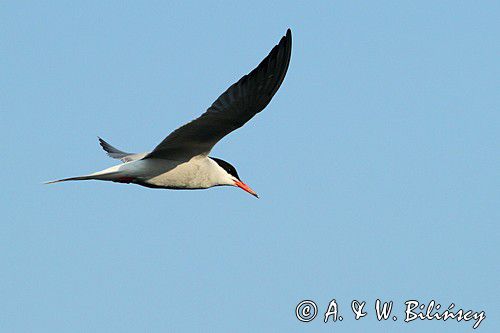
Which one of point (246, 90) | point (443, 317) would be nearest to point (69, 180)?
point (246, 90)

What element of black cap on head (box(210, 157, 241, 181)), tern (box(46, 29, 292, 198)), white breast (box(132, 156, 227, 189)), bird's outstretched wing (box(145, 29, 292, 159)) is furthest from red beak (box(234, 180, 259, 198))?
bird's outstretched wing (box(145, 29, 292, 159))

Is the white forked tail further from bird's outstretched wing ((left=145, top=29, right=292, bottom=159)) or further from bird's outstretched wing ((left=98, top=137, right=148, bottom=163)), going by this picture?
bird's outstretched wing ((left=98, top=137, right=148, bottom=163))

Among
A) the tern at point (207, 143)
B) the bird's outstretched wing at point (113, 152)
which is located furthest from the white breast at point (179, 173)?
the bird's outstretched wing at point (113, 152)

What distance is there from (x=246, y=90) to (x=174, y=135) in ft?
4.16

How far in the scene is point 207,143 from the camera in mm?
12219

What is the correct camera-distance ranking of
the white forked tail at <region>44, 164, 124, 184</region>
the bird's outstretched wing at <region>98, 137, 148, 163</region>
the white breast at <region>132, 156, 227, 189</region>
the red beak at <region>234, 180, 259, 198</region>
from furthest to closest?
the bird's outstretched wing at <region>98, 137, 148, 163</region>
the red beak at <region>234, 180, 259, 198</region>
the white breast at <region>132, 156, 227, 189</region>
the white forked tail at <region>44, 164, 124, 184</region>

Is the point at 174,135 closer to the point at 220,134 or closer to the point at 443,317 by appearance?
the point at 220,134

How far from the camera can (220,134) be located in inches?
467

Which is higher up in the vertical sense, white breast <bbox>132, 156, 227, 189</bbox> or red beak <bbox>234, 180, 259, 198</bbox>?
red beak <bbox>234, 180, 259, 198</bbox>

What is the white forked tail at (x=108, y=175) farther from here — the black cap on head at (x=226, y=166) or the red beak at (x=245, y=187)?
the red beak at (x=245, y=187)

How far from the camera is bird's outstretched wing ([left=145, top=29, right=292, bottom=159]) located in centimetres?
1073

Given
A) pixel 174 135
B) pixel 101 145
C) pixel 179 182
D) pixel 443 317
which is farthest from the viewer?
pixel 101 145

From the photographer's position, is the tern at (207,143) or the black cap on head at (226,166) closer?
the tern at (207,143)

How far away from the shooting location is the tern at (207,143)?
1075 cm
